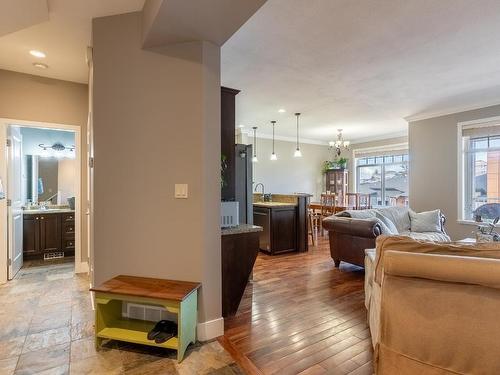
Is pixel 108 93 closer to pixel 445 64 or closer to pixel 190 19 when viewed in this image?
pixel 190 19

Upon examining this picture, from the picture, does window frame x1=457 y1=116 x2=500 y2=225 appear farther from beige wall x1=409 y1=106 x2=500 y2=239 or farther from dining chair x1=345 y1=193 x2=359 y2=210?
dining chair x1=345 y1=193 x2=359 y2=210

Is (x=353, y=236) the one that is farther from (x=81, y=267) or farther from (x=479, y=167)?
(x=81, y=267)

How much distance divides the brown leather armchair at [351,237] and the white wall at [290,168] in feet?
11.4

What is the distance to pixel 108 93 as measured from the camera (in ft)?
7.59

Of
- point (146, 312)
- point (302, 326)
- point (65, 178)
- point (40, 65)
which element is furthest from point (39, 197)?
point (302, 326)

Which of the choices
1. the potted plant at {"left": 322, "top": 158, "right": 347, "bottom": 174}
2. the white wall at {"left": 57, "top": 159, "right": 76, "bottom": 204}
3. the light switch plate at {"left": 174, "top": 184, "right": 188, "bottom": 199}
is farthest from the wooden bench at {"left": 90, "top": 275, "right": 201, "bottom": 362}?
the potted plant at {"left": 322, "top": 158, "right": 347, "bottom": 174}

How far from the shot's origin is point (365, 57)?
10.3 ft

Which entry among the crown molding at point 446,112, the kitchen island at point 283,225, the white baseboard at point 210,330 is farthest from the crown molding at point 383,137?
the white baseboard at point 210,330

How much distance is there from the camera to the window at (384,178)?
766 centimetres

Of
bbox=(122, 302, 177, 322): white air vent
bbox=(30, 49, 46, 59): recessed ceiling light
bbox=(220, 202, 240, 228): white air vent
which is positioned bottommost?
bbox=(122, 302, 177, 322): white air vent

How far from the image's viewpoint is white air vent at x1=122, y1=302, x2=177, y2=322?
2256mm

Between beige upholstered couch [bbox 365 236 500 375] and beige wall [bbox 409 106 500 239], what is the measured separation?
4.41 m

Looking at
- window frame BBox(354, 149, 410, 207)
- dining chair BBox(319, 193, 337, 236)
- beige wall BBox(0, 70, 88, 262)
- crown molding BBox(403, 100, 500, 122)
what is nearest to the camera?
beige wall BBox(0, 70, 88, 262)

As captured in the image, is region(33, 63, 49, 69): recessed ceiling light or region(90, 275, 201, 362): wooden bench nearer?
region(90, 275, 201, 362): wooden bench
